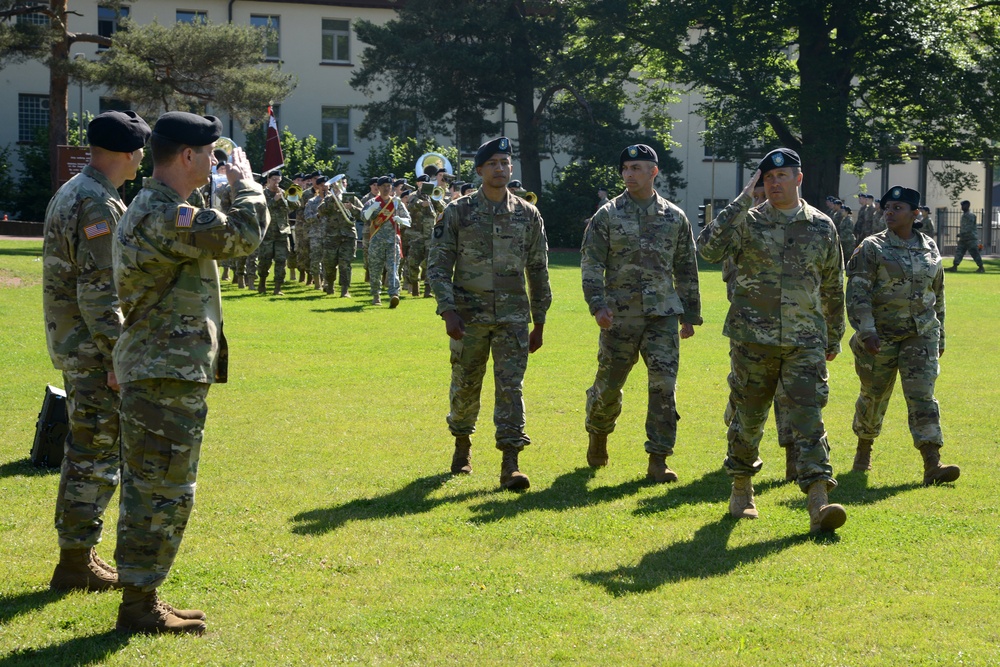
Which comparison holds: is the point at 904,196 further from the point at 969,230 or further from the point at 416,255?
the point at 969,230

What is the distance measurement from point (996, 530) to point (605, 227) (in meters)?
3.46

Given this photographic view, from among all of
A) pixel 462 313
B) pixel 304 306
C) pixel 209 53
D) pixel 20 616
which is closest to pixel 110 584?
pixel 20 616

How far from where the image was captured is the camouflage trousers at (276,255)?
→ 24.7 m

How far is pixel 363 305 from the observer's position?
22.9 metres

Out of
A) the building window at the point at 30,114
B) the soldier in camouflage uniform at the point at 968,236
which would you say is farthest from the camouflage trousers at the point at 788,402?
the building window at the point at 30,114

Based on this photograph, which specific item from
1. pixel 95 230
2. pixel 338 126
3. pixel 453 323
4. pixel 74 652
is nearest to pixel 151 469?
pixel 74 652

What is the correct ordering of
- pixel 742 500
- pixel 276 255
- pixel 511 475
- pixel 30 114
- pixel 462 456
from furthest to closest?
pixel 30 114
pixel 276 255
pixel 462 456
pixel 511 475
pixel 742 500

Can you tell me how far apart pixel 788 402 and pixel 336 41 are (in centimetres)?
5518

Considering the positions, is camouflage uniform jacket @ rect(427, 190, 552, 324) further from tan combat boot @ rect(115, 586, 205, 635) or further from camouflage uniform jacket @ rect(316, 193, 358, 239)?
camouflage uniform jacket @ rect(316, 193, 358, 239)

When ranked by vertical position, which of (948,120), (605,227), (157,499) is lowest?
(157,499)

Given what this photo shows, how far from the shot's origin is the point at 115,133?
6000 mm

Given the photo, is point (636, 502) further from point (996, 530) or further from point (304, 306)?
point (304, 306)

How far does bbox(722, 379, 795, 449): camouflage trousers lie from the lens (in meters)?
7.55

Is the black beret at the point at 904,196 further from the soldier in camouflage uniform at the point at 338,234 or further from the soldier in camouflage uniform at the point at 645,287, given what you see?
the soldier in camouflage uniform at the point at 338,234
